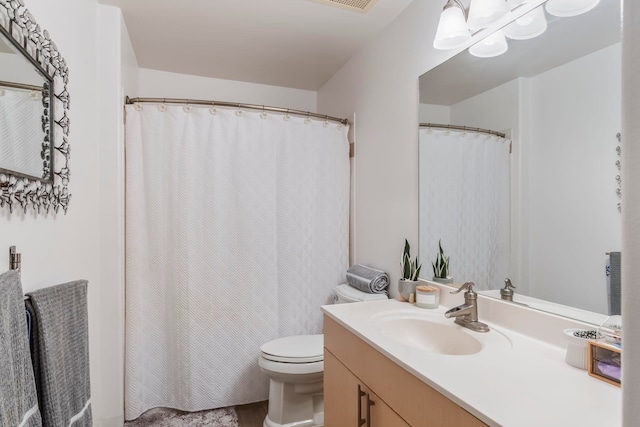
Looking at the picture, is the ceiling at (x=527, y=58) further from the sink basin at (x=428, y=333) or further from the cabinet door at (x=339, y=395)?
the cabinet door at (x=339, y=395)

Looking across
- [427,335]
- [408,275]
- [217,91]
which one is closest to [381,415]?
[427,335]

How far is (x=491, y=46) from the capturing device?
4.70 feet

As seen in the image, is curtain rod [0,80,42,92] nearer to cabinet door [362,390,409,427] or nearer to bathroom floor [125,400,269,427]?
cabinet door [362,390,409,427]

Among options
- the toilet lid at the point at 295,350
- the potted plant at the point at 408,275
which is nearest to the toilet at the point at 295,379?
the toilet lid at the point at 295,350

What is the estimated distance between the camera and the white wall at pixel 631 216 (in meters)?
0.43

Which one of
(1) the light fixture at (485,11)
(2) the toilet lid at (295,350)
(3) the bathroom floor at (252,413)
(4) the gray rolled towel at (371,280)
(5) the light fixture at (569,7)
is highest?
(1) the light fixture at (485,11)

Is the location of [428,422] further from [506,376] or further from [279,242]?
[279,242]

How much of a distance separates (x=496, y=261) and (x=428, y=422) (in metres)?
0.77

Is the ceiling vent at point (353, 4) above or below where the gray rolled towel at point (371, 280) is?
above

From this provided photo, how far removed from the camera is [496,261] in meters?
1.44

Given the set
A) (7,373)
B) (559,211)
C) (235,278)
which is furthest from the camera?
(235,278)

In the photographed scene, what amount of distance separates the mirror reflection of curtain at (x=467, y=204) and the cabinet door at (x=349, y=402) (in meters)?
0.65

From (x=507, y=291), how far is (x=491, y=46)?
38.7 inches

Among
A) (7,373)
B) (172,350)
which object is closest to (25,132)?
(7,373)
